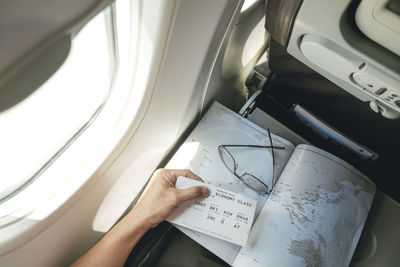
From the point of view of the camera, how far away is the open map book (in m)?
0.80

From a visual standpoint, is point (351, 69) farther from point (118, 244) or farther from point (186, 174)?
point (118, 244)

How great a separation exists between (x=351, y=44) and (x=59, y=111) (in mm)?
653

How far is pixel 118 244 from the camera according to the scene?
0.83m

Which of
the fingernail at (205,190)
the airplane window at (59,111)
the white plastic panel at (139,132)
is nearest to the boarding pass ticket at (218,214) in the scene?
the fingernail at (205,190)

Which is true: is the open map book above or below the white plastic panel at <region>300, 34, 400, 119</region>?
below

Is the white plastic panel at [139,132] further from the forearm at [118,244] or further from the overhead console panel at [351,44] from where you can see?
the overhead console panel at [351,44]

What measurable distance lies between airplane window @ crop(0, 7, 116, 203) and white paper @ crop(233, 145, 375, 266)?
563 mm

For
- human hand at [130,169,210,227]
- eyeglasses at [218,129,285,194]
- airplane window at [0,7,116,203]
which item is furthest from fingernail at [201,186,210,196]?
airplane window at [0,7,116,203]

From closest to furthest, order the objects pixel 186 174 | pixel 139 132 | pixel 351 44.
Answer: pixel 351 44, pixel 139 132, pixel 186 174

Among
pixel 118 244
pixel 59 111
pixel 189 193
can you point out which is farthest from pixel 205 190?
pixel 59 111

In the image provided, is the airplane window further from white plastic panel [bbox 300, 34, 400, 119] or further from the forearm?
white plastic panel [bbox 300, 34, 400, 119]

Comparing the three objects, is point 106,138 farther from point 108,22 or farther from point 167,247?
point 167,247

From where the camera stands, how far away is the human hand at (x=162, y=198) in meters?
0.83

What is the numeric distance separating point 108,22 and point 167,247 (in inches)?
26.5
